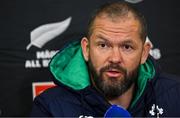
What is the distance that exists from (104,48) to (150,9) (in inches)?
18.2

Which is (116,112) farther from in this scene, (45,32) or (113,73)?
(45,32)


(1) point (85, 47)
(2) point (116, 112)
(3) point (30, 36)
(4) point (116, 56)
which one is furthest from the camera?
(3) point (30, 36)

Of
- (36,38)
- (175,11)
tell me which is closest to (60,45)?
(36,38)

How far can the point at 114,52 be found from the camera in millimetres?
1035

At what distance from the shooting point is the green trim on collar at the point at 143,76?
1168 mm

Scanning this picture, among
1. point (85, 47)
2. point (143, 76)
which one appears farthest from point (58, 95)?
point (143, 76)

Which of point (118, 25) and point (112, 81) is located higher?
point (118, 25)

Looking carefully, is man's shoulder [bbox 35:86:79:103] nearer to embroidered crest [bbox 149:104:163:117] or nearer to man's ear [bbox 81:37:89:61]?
man's ear [bbox 81:37:89:61]

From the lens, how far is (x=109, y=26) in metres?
1.07

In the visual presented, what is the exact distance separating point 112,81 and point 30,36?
46 cm

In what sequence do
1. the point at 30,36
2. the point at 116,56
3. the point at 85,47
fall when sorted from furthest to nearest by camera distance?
the point at 30,36
the point at 85,47
the point at 116,56

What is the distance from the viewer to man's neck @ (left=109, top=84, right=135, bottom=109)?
1.17 meters

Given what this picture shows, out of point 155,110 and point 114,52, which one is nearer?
point 114,52

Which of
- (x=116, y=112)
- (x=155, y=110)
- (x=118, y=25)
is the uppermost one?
(x=118, y=25)
